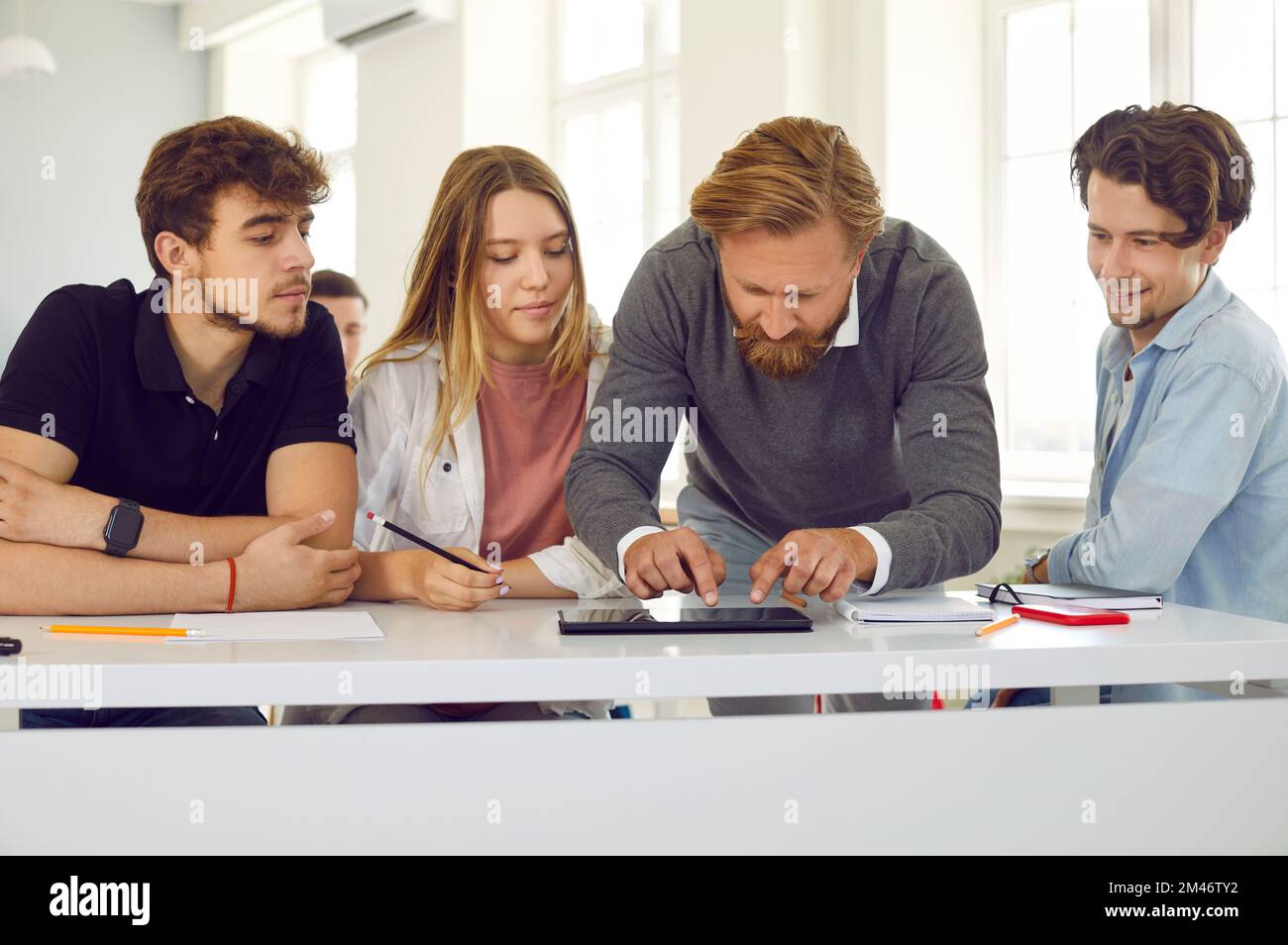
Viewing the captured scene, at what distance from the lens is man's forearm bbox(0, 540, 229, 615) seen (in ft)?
5.00

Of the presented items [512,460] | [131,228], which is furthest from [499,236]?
[131,228]

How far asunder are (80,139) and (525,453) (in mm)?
6683

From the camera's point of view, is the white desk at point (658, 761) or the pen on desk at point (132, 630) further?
the pen on desk at point (132, 630)

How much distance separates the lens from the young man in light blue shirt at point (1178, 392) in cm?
182

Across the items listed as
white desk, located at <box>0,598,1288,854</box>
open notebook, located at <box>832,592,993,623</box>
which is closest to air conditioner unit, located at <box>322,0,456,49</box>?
open notebook, located at <box>832,592,993,623</box>

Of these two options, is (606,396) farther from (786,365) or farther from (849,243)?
(849,243)

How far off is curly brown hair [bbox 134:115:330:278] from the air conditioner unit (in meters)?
4.04

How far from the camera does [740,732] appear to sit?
1.19 m

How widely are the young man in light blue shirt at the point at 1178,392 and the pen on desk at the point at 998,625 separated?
34 centimetres

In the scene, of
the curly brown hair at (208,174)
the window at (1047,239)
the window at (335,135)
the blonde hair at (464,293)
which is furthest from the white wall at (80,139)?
the blonde hair at (464,293)

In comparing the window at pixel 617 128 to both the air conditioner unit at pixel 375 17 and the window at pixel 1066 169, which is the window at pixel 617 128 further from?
the window at pixel 1066 169

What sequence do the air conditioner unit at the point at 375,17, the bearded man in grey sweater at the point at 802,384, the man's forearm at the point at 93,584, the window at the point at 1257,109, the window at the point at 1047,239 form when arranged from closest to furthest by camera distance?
the man's forearm at the point at 93,584 < the bearded man in grey sweater at the point at 802,384 < the window at the point at 1257,109 < the window at the point at 1047,239 < the air conditioner unit at the point at 375,17

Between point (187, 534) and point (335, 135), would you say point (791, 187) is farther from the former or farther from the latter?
point (335, 135)

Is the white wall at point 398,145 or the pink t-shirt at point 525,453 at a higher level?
the white wall at point 398,145
